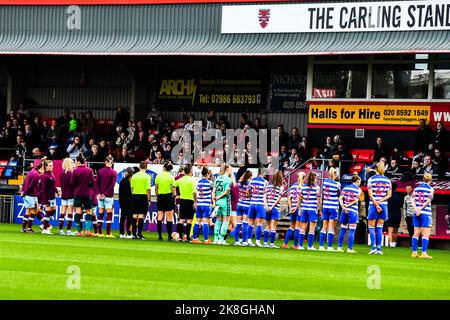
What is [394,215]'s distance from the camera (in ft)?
99.0

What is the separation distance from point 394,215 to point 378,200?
4500mm

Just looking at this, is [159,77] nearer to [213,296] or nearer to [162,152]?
[162,152]

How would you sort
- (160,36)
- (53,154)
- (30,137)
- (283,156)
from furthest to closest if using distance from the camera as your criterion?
(30,137) → (53,154) → (160,36) → (283,156)

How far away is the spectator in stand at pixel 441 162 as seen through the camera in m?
31.5

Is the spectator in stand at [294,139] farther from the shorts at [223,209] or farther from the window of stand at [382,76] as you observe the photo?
the shorts at [223,209]

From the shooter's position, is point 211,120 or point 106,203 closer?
point 106,203

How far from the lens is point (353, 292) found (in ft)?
53.2

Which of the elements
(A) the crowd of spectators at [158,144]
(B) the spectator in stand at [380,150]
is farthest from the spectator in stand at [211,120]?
(B) the spectator in stand at [380,150]

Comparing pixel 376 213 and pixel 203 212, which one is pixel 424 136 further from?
pixel 203 212

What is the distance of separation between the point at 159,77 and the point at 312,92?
7803mm

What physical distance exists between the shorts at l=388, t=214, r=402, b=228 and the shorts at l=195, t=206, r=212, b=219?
17.6ft

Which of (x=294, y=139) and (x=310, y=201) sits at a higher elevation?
(x=294, y=139)

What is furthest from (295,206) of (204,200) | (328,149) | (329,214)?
(328,149)
